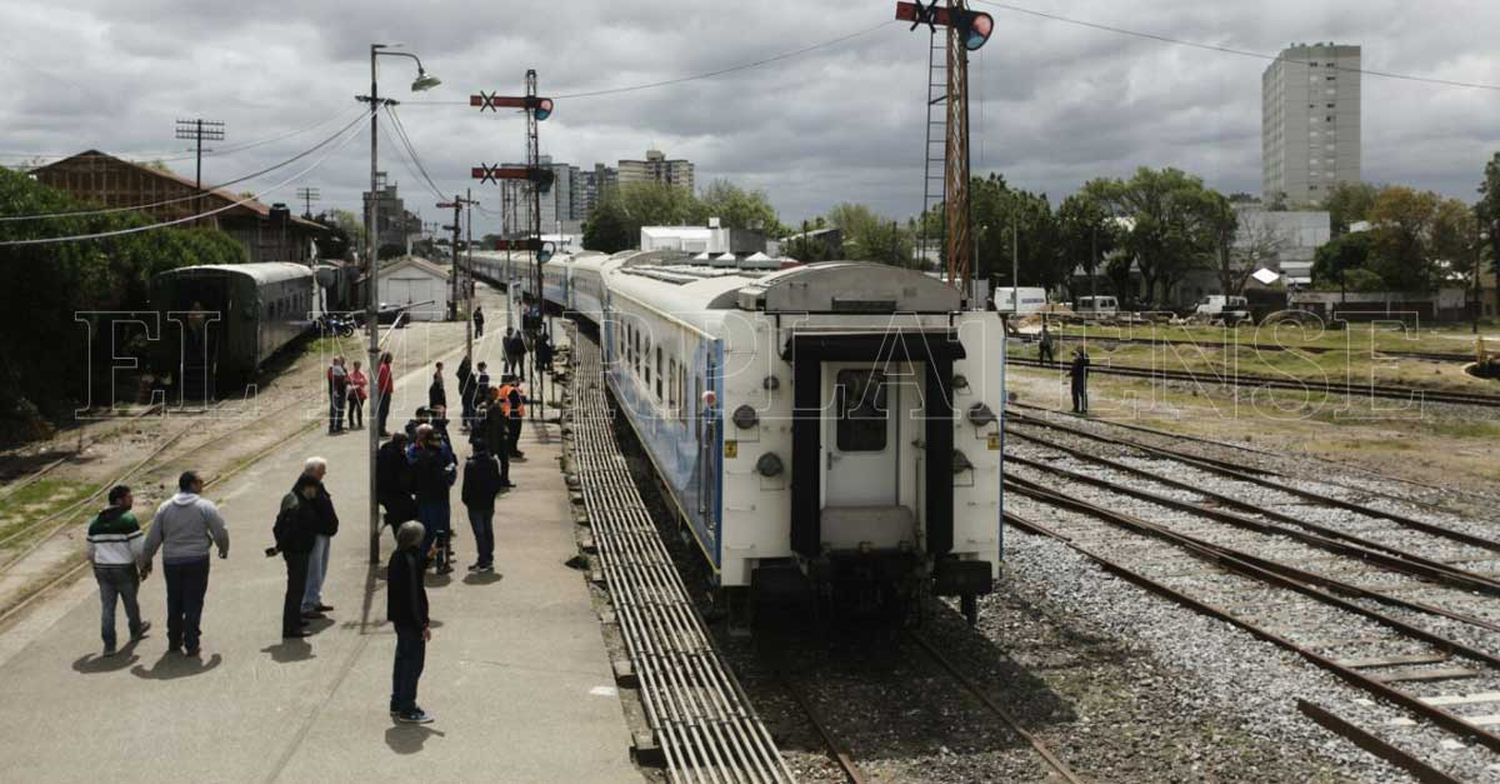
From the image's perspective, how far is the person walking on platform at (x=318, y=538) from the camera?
37.5 ft

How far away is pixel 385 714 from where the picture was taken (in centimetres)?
933

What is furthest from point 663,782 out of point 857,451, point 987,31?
point 987,31

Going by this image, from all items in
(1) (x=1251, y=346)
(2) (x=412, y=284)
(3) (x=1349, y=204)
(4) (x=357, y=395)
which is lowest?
(4) (x=357, y=395)

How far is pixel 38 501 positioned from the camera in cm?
1873

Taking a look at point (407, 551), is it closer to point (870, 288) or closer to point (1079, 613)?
point (870, 288)

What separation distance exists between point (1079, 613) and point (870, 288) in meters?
4.13

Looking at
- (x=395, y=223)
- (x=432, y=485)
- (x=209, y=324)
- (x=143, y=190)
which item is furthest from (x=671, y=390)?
(x=395, y=223)

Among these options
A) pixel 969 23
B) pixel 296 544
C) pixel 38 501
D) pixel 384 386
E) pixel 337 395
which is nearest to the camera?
pixel 296 544

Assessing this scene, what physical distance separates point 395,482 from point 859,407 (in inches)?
204

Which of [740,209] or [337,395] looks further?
[740,209]

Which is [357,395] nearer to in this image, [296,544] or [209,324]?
[209,324]

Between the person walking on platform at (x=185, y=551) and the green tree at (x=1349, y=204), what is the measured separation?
141398mm

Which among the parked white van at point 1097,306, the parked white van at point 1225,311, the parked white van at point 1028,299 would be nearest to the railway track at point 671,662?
the parked white van at point 1225,311

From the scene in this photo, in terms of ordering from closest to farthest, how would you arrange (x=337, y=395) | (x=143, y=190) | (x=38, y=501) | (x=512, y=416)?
(x=38, y=501), (x=512, y=416), (x=337, y=395), (x=143, y=190)
